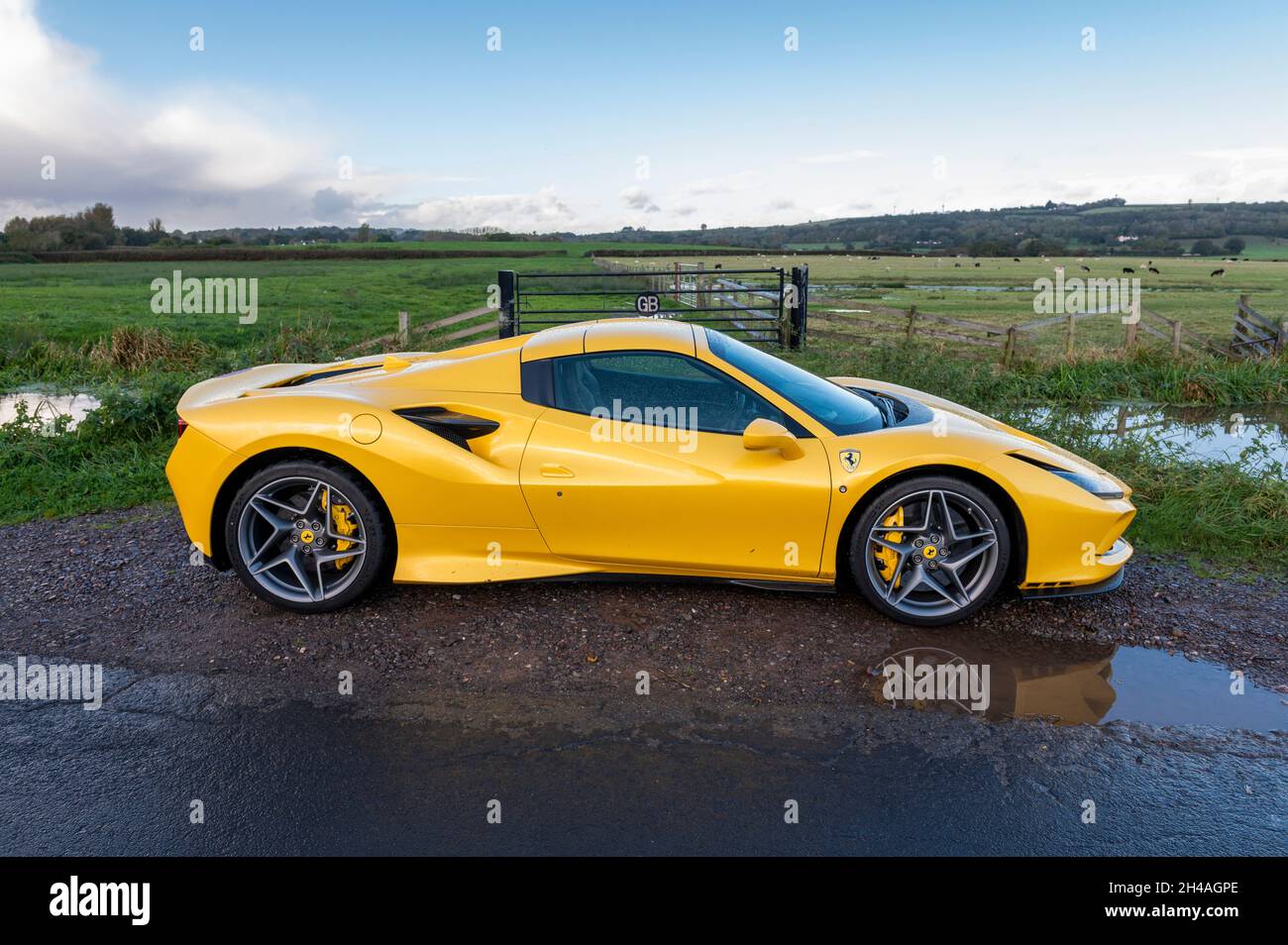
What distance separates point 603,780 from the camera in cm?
291

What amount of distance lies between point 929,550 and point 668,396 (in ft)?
4.77

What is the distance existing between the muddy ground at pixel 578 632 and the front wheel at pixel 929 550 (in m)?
0.13

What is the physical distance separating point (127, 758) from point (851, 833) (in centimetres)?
250

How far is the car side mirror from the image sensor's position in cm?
394

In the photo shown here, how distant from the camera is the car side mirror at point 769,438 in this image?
394cm

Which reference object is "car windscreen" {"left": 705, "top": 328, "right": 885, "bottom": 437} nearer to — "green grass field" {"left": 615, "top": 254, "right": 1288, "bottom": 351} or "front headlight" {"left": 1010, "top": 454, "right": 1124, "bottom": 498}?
"front headlight" {"left": 1010, "top": 454, "right": 1124, "bottom": 498}

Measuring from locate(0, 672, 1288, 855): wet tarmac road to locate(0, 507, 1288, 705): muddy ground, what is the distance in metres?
0.24

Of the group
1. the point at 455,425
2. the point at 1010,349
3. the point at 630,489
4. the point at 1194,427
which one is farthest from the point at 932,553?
the point at 1010,349

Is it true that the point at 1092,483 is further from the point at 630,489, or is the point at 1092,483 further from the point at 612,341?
the point at 612,341

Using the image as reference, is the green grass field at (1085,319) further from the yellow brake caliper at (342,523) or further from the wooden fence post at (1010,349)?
the yellow brake caliper at (342,523)

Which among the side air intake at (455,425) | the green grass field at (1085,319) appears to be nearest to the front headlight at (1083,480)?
the side air intake at (455,425)

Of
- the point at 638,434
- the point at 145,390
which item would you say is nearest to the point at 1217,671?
the point at 638,434
